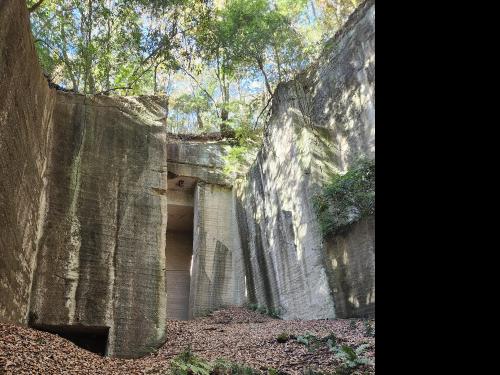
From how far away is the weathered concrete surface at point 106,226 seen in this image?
781 centimetres

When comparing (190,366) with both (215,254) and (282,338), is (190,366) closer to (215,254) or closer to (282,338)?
(282,338)

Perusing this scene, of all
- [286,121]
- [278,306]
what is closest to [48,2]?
[286,121]

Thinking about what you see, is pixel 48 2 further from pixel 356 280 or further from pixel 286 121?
pixel 356 280

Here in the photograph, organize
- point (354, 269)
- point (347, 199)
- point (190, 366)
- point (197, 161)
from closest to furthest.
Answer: point (190, 366), point (354, 269), point (347, 199), point (197, 161)

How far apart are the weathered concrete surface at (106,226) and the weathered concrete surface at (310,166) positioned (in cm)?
401

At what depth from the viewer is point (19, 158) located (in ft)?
21.6

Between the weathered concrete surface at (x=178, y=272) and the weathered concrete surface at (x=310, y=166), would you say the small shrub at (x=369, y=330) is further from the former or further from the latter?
the weathered concrete surface at (x=178, y=272)

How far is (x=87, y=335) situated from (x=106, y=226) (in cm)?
178

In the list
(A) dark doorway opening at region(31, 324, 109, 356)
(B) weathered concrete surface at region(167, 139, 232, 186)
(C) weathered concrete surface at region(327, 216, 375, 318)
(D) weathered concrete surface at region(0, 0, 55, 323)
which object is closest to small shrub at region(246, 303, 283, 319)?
(C) weathered concrete surface at region(327, 216, 375, 318)

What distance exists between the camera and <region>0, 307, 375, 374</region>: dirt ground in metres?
5.79

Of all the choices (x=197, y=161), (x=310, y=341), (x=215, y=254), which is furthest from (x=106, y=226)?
(x=197, y=161)

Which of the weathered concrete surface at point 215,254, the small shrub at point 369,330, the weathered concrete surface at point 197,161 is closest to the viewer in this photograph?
the small shrub at point 369,330

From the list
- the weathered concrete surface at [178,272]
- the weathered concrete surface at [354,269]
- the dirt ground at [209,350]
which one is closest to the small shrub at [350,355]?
the dirt ground at [209,350]

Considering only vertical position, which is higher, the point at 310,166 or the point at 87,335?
the point at 310,166
